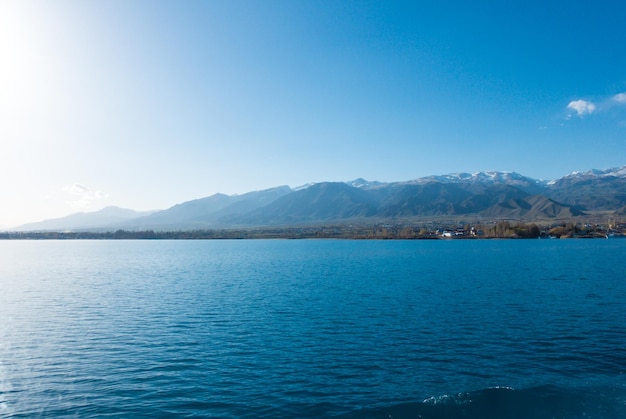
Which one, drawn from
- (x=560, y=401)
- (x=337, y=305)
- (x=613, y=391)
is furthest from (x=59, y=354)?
(x=613, y=391)

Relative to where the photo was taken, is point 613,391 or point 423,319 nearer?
point 613,391

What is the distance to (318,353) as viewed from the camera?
26484mm

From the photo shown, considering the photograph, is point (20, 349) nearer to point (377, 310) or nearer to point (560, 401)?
point (377, 310)

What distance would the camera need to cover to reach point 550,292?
50.3m

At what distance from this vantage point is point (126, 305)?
44500 millimetres

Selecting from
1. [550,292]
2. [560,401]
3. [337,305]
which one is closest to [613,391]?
[560,401]

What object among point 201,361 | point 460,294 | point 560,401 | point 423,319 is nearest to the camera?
point 560,401

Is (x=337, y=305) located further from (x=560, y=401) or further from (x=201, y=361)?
(x=560, y=401)

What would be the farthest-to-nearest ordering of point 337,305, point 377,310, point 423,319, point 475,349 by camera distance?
point 337,305 < point 377,310 < point 423,319 < point 475,349

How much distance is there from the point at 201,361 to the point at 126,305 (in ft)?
77.6

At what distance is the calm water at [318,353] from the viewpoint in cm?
1920

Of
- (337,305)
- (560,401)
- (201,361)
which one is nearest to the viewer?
(560,401)

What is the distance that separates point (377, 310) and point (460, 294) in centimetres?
1490

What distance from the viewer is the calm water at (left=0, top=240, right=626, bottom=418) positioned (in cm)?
1920
